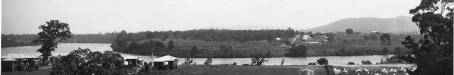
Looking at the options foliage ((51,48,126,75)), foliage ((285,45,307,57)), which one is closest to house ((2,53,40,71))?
foliage ((51,48,126,75))

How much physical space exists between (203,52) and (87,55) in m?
50.2

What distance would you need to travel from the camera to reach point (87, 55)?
15984 millimetres

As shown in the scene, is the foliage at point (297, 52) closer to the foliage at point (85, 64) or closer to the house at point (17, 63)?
the house at point (17, 63)

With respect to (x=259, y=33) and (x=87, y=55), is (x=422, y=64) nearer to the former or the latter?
(x=87, y=55)

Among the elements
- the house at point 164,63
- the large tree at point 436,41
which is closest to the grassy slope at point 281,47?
the house at point 164,63

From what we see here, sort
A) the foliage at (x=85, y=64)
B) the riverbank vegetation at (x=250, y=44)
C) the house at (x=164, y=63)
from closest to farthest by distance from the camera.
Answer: the foliage at (x=85, y=64) → the house at (x=164, y=63) → the riverbank vegetation at (x=250, y=44)

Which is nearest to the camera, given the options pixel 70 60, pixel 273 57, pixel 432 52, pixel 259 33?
pixel 70 60

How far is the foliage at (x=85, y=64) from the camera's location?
52.1 ft

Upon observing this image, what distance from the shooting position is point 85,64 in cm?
1605

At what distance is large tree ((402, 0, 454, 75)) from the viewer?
56.1 feet

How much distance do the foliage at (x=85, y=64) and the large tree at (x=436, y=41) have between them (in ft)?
31.6

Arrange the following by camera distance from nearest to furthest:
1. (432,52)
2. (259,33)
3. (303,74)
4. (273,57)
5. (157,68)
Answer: (432,52) → (303,74) → (157,68) → (273,57) → (259,33)

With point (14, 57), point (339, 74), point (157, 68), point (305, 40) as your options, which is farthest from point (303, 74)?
point (305, 40)

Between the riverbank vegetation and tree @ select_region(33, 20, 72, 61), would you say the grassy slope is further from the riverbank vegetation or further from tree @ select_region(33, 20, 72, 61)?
tree @ select_region(33, 20, 72, 61)
